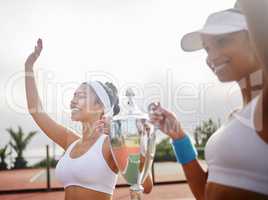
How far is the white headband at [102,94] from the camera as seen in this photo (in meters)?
1.94

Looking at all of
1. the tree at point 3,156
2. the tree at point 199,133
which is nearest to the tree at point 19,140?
the tree at point 3,156

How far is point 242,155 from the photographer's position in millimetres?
987

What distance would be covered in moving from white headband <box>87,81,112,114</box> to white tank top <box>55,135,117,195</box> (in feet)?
0.54

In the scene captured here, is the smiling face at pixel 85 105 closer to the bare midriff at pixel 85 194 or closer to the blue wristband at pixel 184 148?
the bare midriff at pixel 85 194

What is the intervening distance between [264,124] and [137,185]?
22.3 inches

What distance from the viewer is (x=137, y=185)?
137 centimetres

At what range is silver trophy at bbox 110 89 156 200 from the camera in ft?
4.49

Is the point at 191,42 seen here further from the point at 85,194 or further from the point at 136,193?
the point at 85,194

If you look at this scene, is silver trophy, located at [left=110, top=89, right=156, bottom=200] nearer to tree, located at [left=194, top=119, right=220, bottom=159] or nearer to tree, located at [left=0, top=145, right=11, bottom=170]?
tree, located at [left=194, top=119, right=220, bottom=159]

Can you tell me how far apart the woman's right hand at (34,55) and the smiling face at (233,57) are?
1.01 meters

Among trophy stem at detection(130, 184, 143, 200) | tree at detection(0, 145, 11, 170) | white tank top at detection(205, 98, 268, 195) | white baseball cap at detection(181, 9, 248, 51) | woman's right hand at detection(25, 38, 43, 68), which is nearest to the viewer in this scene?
white tank top at detection(205, 98, 268, 195)

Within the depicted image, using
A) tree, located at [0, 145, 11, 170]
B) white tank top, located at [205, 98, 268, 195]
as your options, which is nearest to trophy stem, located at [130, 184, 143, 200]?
white tank top, located at [205, 98, 268, 195]

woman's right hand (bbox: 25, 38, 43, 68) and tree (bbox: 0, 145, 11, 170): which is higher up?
woman's right hand (bbox: 25, 38, 43, 68)

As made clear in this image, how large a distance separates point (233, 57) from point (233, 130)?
190 mm
